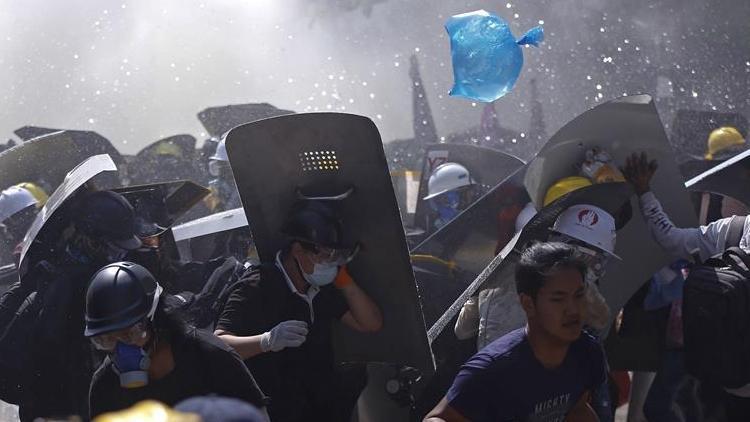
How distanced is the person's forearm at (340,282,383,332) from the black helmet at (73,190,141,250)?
2.91ft

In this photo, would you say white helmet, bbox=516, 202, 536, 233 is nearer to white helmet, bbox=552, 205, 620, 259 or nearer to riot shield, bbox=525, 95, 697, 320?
riot shield, bbox=525, 95, 697, 320

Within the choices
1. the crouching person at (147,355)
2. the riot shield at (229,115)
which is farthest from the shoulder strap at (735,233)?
the riot shield at (229,115)

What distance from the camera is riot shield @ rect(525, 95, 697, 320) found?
3403mm

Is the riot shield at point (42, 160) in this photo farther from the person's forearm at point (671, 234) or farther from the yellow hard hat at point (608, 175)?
the person's forearm at point (671, 234)

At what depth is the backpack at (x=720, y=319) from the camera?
300 centimetres

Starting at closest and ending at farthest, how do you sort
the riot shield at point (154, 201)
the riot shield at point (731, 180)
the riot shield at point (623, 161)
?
the riot shield at point (623, 161)
the riot shield at point (731, 180)
the riot shield at point (154, 201)

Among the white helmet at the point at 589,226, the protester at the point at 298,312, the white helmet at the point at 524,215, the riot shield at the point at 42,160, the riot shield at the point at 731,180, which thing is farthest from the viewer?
the riot shield at the point at 42,160

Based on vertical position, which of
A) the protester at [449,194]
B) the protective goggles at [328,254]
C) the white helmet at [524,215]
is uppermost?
the protective goggles at [328,254]

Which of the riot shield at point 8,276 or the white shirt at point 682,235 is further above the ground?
the white shirt at point 682,235

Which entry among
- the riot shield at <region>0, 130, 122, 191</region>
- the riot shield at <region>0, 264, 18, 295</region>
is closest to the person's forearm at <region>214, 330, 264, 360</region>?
the riot shield at <region>0, 130, 122, 191</region>

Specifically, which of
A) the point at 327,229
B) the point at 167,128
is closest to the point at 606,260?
the point at 327,229

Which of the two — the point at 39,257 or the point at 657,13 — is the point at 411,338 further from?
the point at 657,13

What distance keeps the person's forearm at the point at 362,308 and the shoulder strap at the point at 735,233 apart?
125cm

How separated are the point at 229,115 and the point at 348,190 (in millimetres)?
5458
